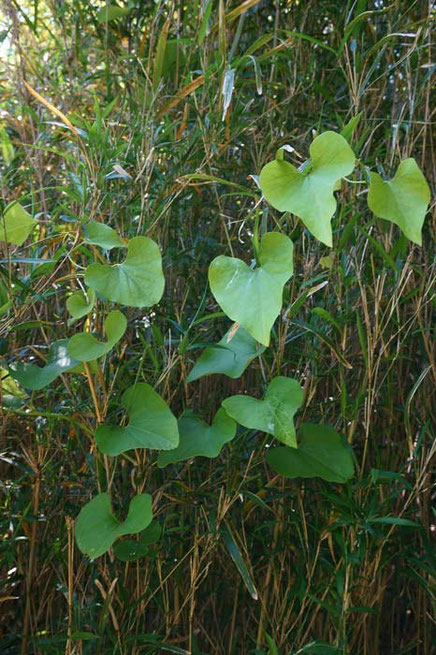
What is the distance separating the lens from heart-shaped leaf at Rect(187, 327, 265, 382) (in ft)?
3.72

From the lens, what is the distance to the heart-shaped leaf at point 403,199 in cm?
101

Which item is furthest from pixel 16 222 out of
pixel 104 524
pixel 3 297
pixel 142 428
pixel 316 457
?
pixel 316 457

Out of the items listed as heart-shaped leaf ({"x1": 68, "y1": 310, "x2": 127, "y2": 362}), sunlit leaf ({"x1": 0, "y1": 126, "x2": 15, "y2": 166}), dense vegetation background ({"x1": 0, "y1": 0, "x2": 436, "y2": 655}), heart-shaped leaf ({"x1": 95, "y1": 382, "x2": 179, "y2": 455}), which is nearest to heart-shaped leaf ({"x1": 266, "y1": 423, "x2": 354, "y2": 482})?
dense vegetation background ({"x1": 0, "y1": 0, "x2": 436, "y2": 655})

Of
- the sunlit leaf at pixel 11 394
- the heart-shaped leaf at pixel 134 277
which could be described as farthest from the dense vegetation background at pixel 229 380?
the heart-shaped leaf at pixel 134 277

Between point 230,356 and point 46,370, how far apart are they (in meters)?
0.26

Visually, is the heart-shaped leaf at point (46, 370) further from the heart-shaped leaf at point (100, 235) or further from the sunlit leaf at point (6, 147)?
the sunlit leaf at point (6, 147)

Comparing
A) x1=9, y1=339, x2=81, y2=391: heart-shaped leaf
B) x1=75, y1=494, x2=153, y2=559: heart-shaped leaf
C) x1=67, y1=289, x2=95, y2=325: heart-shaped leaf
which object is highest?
x1=67, y1=289, x2=95, y2=325: heart-shaped leaf

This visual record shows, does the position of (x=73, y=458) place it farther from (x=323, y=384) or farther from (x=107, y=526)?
(x=323, y=384)

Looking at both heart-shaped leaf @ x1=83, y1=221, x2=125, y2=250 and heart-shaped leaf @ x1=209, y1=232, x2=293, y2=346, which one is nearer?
heart-shaped leaf @ x1=209, y1=232, x2=293, y2=346

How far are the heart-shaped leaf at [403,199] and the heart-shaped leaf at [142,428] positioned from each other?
39cm

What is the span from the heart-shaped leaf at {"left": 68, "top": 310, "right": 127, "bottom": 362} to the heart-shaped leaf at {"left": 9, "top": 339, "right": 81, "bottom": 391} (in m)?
0.07

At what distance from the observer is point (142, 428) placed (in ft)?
3.67

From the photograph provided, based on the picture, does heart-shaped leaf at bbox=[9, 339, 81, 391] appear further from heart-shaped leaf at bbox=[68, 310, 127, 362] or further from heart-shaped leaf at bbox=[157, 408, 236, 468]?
heart-shaped leaf at bbox=[157, 408, 236, 468]

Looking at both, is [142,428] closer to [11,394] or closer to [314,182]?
[11,394]
